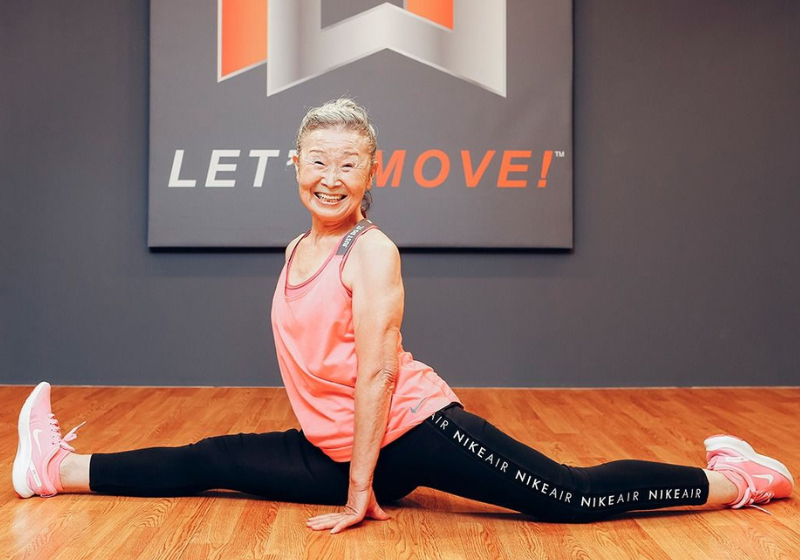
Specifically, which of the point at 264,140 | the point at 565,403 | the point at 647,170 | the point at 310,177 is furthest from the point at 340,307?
the point at 647,170

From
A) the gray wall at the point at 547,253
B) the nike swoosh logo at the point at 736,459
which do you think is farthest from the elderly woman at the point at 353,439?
the gray wall at the point at 547,253

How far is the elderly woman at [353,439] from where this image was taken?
1.73 meters

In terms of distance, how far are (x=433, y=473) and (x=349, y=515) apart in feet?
0.64

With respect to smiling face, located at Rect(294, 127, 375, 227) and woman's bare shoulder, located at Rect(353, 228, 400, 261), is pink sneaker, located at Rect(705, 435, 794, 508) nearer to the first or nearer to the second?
woman's bare shoulder, located at Rect(353, 228, 400, 261)

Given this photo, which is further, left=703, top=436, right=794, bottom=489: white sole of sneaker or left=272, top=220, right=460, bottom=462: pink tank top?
left=703, top=436, right=794, bottom=489: white sole of sneaker

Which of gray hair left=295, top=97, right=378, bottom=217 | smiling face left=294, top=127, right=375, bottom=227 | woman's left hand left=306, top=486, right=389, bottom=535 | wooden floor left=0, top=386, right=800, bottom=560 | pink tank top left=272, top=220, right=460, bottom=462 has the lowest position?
wooden floor left=0, top=386, right=800, bottom=560

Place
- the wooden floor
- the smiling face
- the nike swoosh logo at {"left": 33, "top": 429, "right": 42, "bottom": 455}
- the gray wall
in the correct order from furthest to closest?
1. the gray wall
2. the nike swoosh logo at {"left": 33, "top": 429, "right": 42, "bottom": 455}
3. the smiling face
4. the wooden floor

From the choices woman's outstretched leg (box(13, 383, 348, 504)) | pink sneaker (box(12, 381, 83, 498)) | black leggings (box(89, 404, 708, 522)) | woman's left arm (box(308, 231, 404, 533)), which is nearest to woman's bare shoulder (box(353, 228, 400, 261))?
woman's left arm (box(308, 231, 404, 533))

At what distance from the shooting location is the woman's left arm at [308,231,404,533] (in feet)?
5.59

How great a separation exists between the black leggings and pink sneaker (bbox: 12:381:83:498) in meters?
0.10

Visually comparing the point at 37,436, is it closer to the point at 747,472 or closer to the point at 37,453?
the point at 37,453

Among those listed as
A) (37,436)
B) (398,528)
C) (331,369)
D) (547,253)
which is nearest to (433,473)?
(398,528)

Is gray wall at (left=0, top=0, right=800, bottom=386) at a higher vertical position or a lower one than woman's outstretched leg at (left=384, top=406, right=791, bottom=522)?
higher

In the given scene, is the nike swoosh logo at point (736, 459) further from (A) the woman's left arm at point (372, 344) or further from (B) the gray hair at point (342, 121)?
(B) the gray hair at point (342, 121)
